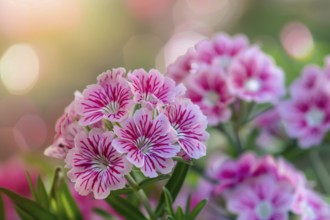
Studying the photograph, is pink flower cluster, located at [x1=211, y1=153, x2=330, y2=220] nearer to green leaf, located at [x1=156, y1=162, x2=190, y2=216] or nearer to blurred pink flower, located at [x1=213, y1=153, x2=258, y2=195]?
blurred pink flower, located at [x1=213, y1=153, x2=258, y2=195]

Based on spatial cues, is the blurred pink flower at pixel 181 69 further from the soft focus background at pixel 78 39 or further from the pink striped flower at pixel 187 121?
the soft focus background at pixel 78 39

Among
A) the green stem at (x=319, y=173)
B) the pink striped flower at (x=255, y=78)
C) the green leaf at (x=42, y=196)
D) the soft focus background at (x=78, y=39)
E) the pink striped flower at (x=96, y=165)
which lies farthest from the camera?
the soft focus background at (x=78, y=39)

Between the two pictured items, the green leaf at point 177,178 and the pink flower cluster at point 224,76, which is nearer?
the green leaf at point 177,178

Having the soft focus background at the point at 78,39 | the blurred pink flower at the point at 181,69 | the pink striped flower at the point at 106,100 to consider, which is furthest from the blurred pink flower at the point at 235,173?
the soft focus background at the point at 78,39

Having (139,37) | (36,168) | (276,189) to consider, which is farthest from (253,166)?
(139,37)

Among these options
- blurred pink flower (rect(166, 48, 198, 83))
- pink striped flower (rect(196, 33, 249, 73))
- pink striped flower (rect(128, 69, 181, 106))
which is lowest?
pink striped flower (rect(128, 69, 181, 106))

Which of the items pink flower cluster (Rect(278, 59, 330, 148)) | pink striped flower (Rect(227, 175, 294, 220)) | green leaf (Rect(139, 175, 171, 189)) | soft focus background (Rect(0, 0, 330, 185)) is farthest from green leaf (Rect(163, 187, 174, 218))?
soft focus background (Rect(0, 0, 330, 185))
